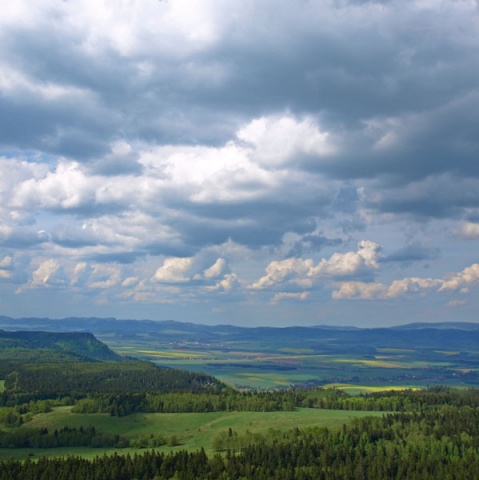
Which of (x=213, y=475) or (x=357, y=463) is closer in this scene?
(x=213, y=475)

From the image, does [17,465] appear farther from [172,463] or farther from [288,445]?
[288,445]

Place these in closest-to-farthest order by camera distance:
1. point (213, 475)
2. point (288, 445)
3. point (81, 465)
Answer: point (213, 475), point (81, 465), point (288, 445)

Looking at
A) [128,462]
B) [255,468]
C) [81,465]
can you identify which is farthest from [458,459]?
[81,465]

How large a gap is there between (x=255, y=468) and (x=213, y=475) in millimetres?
16131

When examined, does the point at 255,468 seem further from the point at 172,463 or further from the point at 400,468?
the point at 400,468

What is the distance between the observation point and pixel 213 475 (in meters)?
162

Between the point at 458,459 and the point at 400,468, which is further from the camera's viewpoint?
the point at 458,459

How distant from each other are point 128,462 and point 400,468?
83.1m

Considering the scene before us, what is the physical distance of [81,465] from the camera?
173 m

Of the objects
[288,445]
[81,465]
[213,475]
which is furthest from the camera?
[288,445]

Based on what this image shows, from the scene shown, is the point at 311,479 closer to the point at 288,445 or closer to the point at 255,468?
the point at 255,468

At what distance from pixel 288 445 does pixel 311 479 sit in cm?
3179

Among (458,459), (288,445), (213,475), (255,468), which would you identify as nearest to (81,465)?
(213,475)

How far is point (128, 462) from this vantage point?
176 meters
